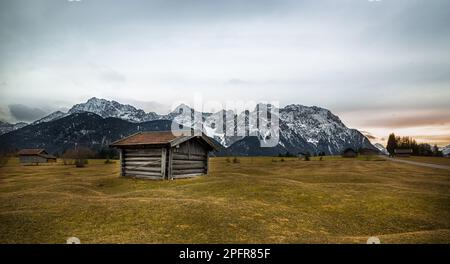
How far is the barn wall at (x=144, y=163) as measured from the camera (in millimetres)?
27141

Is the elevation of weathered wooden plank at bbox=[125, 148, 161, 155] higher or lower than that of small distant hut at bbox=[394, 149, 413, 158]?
higher

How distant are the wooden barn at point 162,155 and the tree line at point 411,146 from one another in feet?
382

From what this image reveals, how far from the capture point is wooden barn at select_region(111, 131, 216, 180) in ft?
88.1

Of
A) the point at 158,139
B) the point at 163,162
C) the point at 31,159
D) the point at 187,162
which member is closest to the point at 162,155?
the point at 163,162

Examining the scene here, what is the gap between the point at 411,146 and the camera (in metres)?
131

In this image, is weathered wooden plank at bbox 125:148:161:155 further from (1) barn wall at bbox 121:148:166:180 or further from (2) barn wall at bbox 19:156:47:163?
(2) barn wall at bbox 19:156:47:163

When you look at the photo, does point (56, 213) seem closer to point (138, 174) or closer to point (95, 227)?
point (95, 227)

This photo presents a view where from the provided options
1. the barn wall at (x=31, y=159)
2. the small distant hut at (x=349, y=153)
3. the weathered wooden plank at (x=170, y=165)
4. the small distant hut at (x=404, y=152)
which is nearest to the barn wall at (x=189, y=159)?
the weathered wooden plank at (x=170, y=165)

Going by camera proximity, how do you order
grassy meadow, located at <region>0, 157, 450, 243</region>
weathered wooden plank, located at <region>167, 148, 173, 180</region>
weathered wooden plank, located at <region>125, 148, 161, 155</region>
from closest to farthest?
grassy meadow, located at <region>0, 157, 450, 243</region> < weathered wooden plank, located at <region>167, 148, 173, 180</region> < weathered wooden plank, located at <region>125, 148, 161, 155</region>

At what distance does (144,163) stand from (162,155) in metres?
2.60

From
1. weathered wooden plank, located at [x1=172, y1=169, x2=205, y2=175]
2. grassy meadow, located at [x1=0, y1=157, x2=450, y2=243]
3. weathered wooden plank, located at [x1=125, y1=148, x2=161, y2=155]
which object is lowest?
grassy meadow, located at [x1=0, y1=157, x2=450, y2=243]

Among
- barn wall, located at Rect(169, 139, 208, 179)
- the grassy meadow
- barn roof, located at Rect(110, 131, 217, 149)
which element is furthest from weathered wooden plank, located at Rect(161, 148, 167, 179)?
the grassy meadow

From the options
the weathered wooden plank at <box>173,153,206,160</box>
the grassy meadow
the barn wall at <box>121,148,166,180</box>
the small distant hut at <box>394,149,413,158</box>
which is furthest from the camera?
the small distant hut at <box>394,149,413,158</box>
